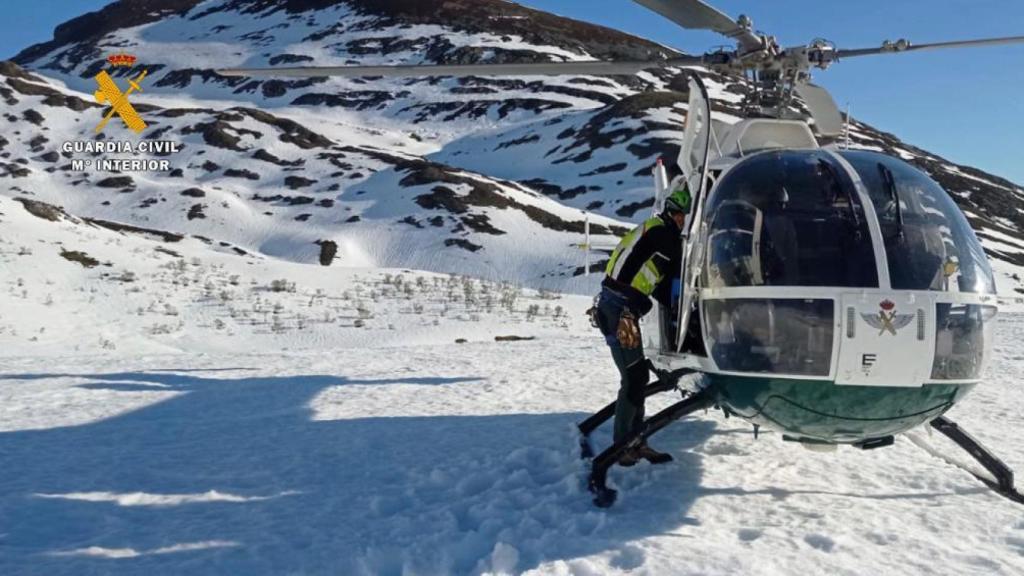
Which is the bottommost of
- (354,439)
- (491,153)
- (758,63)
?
(354,439)

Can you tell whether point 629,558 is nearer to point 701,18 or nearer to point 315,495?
point 315,495

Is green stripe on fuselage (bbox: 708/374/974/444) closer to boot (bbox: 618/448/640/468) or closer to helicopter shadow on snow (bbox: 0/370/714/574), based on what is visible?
helicopter shadow on snow (bbox: 0/370/714/574)

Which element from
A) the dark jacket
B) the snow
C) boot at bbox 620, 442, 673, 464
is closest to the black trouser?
the dark jacket

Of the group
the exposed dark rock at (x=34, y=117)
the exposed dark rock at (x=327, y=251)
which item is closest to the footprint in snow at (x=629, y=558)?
the exposed dark rock at (x=327, y=251)

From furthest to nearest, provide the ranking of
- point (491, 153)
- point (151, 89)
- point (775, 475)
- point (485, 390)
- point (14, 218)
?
point (151, 89)
point (491, 153)
point (14, 218)
point (485, 390)
point (775, 475)

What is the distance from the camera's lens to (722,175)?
4.65m

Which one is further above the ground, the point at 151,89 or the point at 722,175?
the point at 151,89

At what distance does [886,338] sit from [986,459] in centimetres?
165

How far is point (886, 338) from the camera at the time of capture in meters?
3.67

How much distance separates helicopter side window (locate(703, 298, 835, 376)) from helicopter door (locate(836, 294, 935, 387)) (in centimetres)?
10

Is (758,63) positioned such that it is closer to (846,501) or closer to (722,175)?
(722,175)

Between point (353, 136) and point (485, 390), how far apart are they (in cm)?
7256

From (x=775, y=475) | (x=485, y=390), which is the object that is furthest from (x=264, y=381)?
(x=775, y=475)

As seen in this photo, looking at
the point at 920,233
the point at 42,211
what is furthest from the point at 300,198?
the point at 920,233
